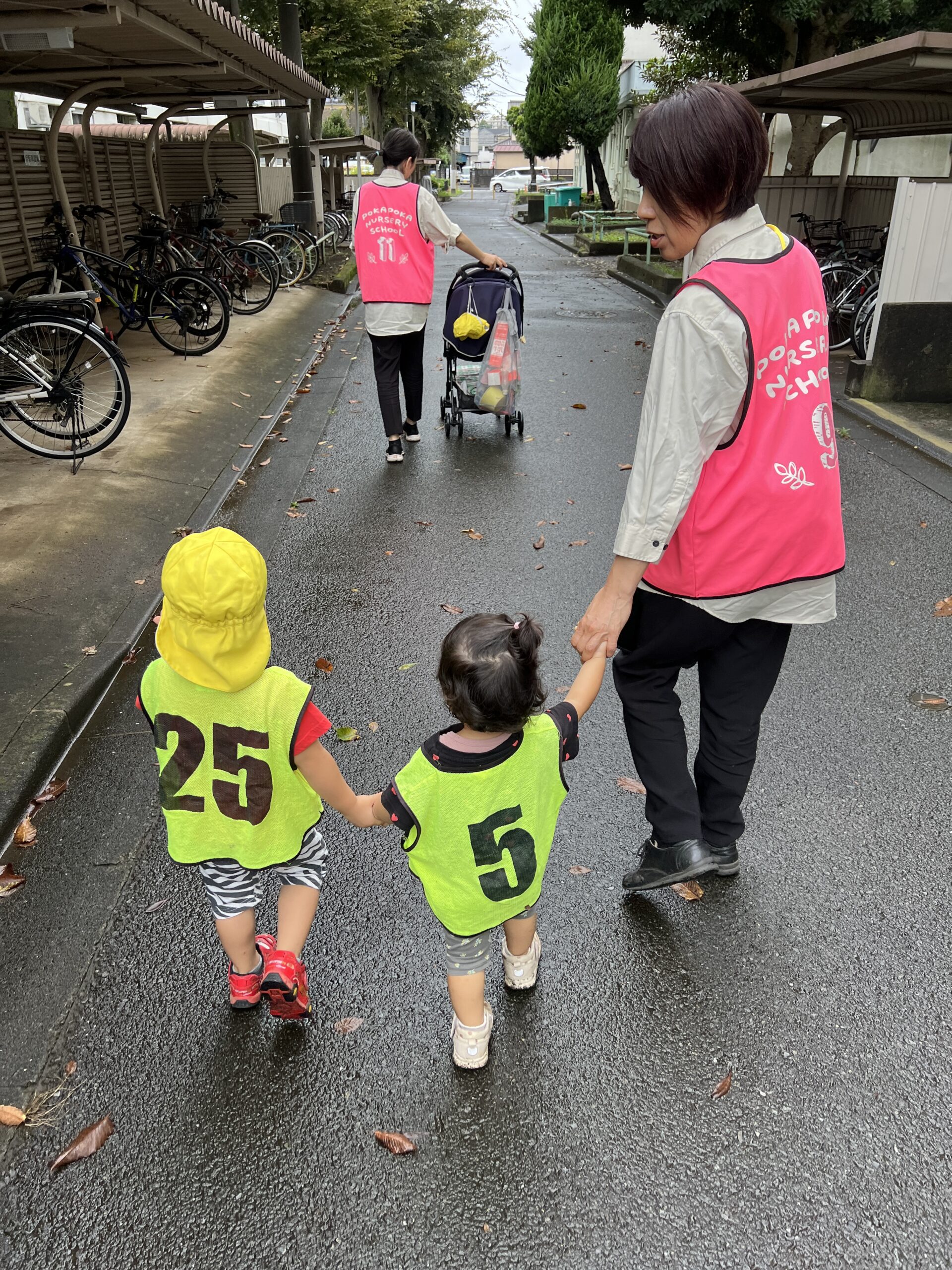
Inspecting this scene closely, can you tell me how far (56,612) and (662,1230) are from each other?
12.2 feet

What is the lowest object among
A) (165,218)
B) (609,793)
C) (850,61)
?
(609,793)

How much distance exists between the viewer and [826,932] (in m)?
2.74

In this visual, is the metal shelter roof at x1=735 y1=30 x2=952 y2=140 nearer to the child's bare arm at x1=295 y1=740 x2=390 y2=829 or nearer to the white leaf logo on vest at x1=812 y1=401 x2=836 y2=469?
the white leaf logo on vest at x1=812 y1=401 x2=836 y2=469

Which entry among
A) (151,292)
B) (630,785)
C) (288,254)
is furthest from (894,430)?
(288,254)

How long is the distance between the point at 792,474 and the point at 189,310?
905 centimetres

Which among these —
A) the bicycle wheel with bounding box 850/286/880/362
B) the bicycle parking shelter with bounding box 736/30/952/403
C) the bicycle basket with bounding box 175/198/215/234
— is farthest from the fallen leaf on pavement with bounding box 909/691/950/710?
the bicycle basket with bounding box 175/198/215/234

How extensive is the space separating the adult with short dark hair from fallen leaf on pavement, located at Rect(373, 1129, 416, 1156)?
1.20m

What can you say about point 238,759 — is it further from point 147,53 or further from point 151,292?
point 147,53

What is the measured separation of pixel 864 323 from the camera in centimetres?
917

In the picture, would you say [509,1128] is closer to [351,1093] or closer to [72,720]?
[351,1093]

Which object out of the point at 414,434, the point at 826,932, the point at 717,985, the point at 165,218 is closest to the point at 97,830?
the point at 717,985

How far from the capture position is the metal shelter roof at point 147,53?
21.1 feet

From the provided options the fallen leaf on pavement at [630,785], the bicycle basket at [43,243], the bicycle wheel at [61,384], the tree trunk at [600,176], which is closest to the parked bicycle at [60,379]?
the bicycle wheel at [61,384]

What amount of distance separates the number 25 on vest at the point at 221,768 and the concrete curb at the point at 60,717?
4.13 ft
